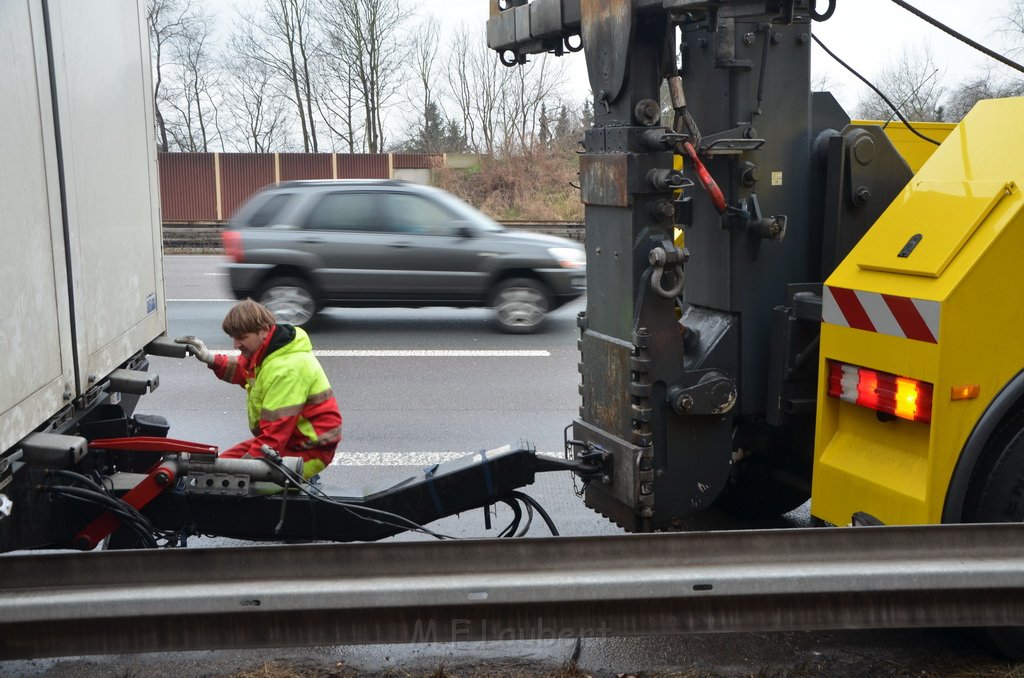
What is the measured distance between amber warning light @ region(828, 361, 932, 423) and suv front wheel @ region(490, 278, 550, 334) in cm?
803

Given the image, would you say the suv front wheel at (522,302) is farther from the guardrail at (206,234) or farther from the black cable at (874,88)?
the guardrail at (206,234)

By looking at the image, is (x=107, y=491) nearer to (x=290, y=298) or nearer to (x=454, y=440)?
(x=454, y=440)

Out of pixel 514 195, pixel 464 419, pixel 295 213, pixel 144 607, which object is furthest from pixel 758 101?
pixel 514 195

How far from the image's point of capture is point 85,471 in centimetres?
374

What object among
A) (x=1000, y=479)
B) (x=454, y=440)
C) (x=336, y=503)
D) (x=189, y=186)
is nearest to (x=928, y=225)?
(x=1000, y=479)

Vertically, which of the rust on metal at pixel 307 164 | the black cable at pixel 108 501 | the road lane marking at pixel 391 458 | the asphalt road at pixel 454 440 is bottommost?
the road lane marking at pixel 391 458

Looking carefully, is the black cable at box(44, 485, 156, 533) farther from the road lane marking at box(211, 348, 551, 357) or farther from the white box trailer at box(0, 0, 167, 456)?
the road lane marking at box(211, 348, 551, 357)

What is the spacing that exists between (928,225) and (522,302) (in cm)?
832

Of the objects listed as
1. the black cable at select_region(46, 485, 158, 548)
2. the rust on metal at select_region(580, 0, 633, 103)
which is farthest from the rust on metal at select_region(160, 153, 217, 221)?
the rust on metal at select_region(580, 0, 633, 103)

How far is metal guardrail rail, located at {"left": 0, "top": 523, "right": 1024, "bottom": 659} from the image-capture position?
2516 mm

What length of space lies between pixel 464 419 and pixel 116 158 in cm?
416

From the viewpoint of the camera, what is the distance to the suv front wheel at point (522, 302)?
11562 mm

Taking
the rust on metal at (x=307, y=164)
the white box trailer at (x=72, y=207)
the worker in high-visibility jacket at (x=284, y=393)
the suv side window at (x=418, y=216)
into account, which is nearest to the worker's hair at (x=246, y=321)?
the worker in high-visibility jacket at (x=284, y=393)

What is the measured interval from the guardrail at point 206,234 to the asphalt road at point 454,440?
678 cm
